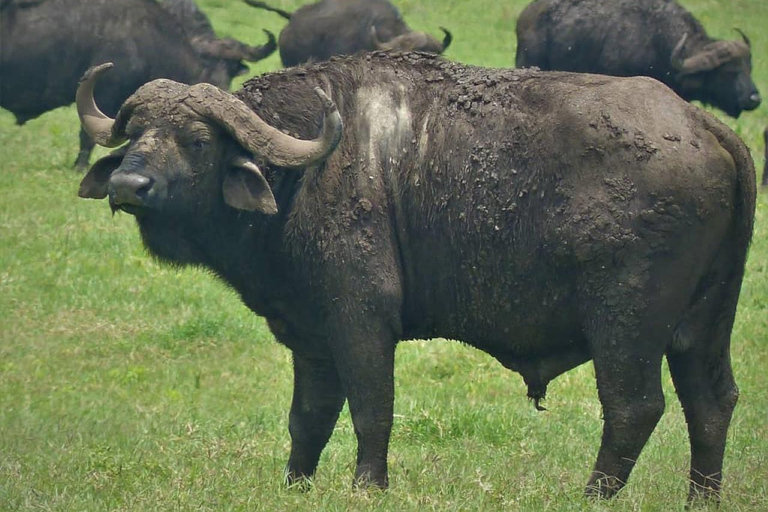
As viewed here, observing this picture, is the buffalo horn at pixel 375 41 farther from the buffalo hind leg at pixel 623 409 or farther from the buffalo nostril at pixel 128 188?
the buffalo hind leg at pixel 623 409

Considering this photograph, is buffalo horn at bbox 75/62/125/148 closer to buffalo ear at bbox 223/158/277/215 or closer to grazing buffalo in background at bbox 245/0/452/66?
buffalo ear at bbox 223/158/277/215

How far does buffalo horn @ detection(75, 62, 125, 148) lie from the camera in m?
7.27

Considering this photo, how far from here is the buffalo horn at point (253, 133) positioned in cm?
682

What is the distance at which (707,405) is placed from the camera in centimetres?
695

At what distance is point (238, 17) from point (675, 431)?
67.5ft

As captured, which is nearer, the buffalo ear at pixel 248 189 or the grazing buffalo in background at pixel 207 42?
the buffalo ear at pixel 248 189

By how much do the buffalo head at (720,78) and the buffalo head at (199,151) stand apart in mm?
14694

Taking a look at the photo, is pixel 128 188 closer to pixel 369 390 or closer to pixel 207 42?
pixel 369 390

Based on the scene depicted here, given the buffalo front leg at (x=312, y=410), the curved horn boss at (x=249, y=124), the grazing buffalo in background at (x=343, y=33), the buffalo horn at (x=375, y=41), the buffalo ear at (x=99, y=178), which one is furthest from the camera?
the grazing buffalo in background at (x=343, y=33)

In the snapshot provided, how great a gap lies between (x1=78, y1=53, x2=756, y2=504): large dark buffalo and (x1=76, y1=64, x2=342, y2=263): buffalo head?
11 millimetres

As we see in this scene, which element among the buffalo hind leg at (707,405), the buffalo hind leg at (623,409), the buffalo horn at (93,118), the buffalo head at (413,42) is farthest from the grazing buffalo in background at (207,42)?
the buffalo hind leg at (623,409)

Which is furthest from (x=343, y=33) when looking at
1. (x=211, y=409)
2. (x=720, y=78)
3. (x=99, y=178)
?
(x=99, y=178)

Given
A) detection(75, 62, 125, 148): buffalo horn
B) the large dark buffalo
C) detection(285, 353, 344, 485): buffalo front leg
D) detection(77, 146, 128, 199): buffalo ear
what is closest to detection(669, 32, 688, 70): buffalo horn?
the large dark buffalo

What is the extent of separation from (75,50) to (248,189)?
39.0 feet
